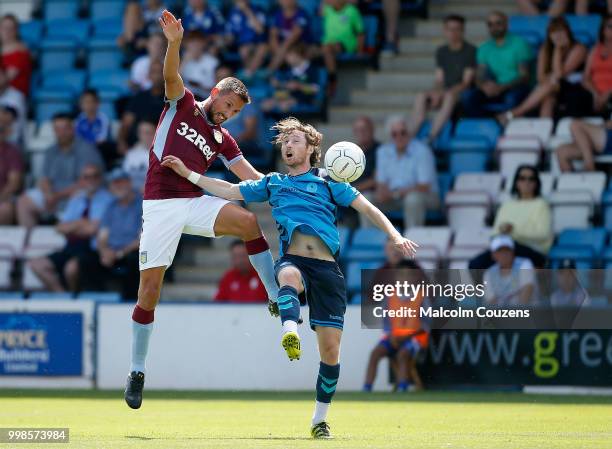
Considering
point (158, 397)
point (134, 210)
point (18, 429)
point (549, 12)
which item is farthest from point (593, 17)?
point (18, 429)

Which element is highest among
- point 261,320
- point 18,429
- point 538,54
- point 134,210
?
point 538,54

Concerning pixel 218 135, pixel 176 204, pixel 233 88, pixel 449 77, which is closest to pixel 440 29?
pixel 449 77

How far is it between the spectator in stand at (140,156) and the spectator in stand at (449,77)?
12.0 ft

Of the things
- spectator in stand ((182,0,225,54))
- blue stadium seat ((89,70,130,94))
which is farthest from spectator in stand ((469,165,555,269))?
blue stadium seat ((89,70,130,94))

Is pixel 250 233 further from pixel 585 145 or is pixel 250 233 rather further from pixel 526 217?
pixel 585 145

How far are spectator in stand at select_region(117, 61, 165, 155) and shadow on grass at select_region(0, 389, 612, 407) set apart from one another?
4.61 m

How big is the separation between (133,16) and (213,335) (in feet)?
21.2

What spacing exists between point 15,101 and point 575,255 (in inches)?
361

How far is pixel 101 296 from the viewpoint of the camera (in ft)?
58.3

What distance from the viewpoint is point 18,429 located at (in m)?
10.6

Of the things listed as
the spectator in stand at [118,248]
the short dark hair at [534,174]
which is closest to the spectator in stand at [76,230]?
the spectator in stand at [118,248]

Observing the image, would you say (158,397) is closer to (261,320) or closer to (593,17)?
(261,320)

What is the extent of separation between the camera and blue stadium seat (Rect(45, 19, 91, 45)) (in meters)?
22.2

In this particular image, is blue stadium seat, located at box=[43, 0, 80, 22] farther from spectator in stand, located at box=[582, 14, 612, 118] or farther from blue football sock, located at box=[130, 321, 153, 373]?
blue football sock, located at box=[130, 321, 153, 373]
